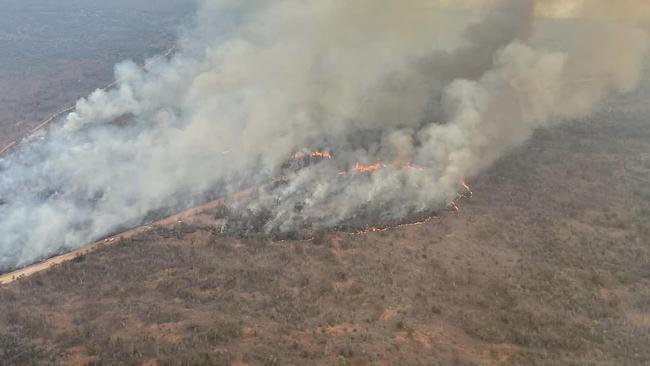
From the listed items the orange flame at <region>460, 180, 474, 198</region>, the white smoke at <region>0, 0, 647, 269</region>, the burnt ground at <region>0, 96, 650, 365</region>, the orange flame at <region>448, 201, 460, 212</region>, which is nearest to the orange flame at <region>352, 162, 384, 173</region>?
the white smoke at <region>0, 0, 647, 269</region>

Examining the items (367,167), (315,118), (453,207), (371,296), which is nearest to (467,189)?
(453,207)

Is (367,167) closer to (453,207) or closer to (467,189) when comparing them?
(467,189)

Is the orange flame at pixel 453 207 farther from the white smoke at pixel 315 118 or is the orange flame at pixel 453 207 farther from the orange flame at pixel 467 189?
the orange flame at pixel 467 189

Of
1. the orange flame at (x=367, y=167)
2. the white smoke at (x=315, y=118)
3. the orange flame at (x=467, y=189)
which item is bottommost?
the orange flame at (x=467, y=189)

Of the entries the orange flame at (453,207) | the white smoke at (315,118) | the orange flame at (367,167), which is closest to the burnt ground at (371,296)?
the orange flame at (453,207)

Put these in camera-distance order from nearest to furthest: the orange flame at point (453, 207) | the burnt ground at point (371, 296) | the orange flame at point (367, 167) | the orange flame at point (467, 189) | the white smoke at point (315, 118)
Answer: the burnt ground at point (371, 296), the orange flame at point (453, 207), the white smoke at point (315, 118), the orange flame at point (467, 189), the orange flame at point (367, 167)

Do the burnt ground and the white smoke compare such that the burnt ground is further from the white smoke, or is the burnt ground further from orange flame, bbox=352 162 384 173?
orange flame, bbox=352 162 384 173
